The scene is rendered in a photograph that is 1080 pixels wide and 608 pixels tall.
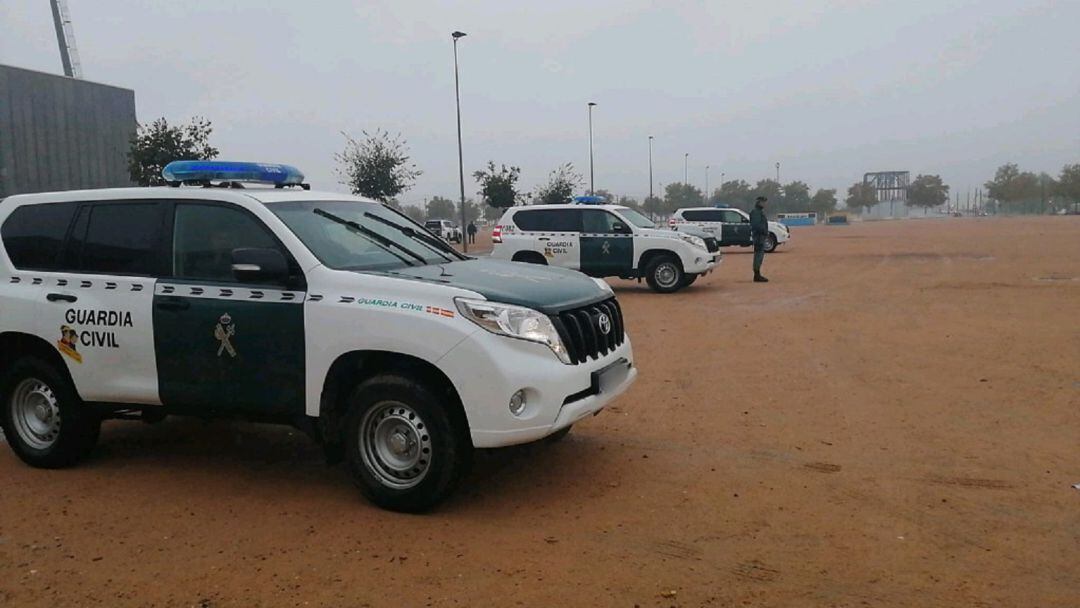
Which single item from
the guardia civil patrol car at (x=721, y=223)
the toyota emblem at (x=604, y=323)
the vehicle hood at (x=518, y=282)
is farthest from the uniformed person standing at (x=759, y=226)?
the toyota emblem at (x=604, y=323)

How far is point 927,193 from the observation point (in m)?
144

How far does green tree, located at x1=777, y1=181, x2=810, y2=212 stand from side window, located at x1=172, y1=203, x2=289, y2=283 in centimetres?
13880

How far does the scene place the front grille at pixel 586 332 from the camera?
4617mm

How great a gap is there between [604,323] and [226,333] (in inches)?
87.7

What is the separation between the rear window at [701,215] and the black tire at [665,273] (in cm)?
1500

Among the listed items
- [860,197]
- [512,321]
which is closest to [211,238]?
[512,321]

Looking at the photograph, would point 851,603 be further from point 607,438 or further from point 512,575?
point 607,438

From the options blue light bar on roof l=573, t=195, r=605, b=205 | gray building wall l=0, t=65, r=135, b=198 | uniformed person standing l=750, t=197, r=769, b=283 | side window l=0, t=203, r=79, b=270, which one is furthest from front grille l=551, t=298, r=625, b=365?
gray building wall l=0, t=65, r=135, b=198

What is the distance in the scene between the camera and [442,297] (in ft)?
14.5

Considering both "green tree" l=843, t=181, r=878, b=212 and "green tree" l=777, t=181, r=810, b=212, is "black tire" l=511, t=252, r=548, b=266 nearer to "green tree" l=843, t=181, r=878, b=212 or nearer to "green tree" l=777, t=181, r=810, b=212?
"green tree" l=777, t=181, r=810, b=212

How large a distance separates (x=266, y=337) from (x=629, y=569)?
2.40m

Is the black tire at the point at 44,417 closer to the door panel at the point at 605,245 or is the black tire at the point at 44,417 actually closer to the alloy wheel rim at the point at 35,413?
the alloy wheel rim at the point at 35,413

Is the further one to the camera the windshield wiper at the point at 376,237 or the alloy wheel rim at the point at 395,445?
the windshield wiper at the point at 376,237

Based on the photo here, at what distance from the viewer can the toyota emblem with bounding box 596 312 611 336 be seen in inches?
197
